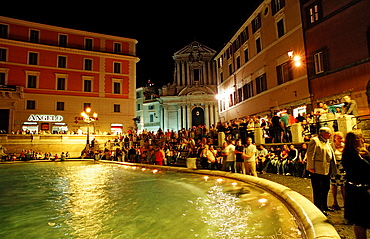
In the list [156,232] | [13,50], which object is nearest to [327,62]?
[156,232]

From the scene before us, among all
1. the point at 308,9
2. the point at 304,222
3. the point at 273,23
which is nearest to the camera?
the point at 304,222

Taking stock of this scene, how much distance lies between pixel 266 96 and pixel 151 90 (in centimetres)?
4036

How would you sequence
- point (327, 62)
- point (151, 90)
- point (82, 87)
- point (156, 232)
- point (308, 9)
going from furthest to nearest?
1. point (151, 90)
2. point (82, 87)
3. point (308, 9)
4. point (327, 62)
5. point (156, 232)

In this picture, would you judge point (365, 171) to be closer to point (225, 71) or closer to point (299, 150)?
point (299, 150)

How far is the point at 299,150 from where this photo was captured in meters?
11.5

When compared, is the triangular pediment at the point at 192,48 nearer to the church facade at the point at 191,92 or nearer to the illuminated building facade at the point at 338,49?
the church facade at the point at 191,92

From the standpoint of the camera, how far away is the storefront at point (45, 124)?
3256 cm

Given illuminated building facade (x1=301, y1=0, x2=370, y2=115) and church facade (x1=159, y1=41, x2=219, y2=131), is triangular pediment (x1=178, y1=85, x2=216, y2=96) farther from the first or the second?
illuminated building facade (x1=301, y1=0, x2=370, y2=115)

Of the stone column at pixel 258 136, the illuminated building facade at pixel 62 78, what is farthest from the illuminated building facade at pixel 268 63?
the illuminated building facade at pixel 62 78

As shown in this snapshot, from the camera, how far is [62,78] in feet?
120

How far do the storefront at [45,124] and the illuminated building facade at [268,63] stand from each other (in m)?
23.9

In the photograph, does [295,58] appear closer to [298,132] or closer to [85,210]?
[298,132]

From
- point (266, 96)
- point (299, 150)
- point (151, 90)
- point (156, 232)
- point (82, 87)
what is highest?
point (151, 90)

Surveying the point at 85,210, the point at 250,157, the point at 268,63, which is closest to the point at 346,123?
the point at 250,157
